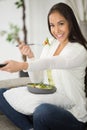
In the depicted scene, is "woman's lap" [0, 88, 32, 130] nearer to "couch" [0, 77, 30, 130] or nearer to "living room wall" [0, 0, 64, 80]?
"couch" [0, 77, 30, 130]

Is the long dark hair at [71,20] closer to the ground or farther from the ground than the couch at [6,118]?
farther from the ground

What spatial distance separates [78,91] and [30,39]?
2739 millimetres

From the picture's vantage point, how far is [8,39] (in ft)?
13.5

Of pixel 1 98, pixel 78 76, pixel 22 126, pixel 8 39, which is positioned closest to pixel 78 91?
pixel 78 76

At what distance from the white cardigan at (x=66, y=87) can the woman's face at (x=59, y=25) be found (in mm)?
67

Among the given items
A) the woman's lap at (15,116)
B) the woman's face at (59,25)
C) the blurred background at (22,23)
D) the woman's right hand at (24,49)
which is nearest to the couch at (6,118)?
the woman's lap at (15,116)

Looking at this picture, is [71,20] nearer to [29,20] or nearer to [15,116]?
[15,116]

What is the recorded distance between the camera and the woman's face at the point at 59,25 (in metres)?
1.53

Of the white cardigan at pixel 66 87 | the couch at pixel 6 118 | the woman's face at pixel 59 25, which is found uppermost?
the woman's face at pixel 59 25

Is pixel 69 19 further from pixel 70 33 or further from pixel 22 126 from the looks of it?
pixel 22 126

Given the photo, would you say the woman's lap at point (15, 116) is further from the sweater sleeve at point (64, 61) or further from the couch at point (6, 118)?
the sweater sleeve at point (64, 61)

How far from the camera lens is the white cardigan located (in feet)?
4.70

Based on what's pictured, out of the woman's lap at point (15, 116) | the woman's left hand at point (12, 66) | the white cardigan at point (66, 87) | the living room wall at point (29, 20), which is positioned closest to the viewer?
the woman's left hand at point (12, 66)

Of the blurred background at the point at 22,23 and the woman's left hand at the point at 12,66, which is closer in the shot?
the woman's left hand at the point at 12,66
